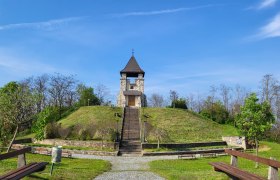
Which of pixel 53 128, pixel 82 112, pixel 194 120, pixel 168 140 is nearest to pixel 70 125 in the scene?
pixel 53 128

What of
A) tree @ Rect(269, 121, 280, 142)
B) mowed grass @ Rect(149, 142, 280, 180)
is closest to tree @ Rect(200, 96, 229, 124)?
tree @ Rect(269, 121, 280, 142)

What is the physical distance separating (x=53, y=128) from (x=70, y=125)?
3.07 meters

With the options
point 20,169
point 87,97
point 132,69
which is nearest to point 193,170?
point 20,169

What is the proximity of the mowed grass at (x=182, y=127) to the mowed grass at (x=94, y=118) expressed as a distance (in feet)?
13.9

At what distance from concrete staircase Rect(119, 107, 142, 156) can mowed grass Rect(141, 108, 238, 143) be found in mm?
1305

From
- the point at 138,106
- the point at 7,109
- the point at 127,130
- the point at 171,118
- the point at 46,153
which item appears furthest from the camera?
the point at 138,106

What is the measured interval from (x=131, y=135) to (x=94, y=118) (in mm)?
7225

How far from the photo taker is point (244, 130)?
17.8 meters

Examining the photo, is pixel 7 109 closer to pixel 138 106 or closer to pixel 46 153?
pixel 46 153

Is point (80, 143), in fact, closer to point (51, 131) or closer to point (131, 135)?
point (51, 131)

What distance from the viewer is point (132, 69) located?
49.9m

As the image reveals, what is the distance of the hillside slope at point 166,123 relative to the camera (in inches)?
1316

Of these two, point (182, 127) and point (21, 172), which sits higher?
point (21, 172)

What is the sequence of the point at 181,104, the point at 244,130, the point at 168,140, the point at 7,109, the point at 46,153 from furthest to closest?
the point at 181,104, the point at 168,140, the point at 46,153, the point at 244,130, the point at 7,109
